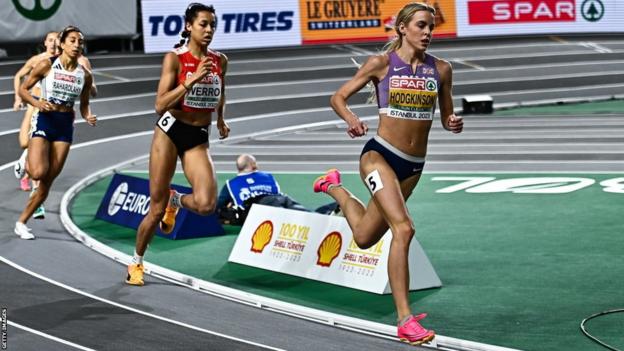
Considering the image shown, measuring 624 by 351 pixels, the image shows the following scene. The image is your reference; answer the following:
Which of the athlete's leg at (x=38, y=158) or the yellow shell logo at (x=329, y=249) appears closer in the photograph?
the yellow shell logo at (x=329, y=249)

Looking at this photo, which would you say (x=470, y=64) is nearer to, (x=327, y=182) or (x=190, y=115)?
(x=190, y=115)

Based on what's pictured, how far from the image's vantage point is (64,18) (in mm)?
26094

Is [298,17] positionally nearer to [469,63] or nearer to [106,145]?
[469,63]

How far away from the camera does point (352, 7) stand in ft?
96.7

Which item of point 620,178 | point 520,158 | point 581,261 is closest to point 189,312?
point 581,261

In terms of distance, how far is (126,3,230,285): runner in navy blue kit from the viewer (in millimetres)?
8914

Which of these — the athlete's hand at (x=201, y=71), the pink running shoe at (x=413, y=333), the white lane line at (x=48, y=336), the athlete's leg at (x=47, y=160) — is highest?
the athlete's hand at (x=201, y=71)

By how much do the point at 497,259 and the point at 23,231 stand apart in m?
4.67

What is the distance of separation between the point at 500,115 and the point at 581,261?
45.1ft

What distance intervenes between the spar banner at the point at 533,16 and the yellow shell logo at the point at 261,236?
20.8 metres

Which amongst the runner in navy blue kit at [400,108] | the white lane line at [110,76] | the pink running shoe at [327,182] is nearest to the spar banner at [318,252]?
the pink running shoe at [327,182]

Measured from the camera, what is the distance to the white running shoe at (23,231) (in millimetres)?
11875

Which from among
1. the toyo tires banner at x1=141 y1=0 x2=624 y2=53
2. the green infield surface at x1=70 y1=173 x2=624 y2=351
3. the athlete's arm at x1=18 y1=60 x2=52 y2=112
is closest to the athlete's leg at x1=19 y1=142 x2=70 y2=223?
the athlete's arm at x1=18 y1=60 x2=52 y2=112

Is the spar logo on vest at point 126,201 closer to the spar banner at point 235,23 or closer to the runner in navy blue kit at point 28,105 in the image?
the runner in navy blue kit at point 28,105
